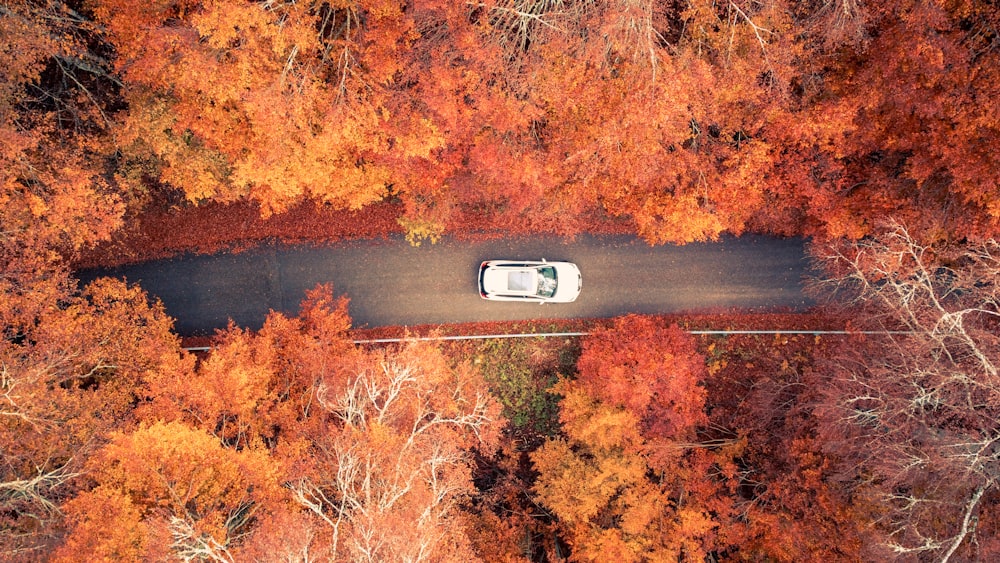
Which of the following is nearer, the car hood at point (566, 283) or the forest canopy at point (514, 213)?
the forest canopy at point (514, 213)

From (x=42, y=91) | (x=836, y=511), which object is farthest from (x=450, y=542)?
(x=42, y=91)

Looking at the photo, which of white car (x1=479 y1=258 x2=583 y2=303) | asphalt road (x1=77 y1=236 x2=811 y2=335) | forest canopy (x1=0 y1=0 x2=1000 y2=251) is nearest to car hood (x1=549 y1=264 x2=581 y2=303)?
white car (x1=479 y1=258 x2=583 y2=303)

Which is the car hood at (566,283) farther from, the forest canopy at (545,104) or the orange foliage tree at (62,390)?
the orange foliage tree at (62,390)

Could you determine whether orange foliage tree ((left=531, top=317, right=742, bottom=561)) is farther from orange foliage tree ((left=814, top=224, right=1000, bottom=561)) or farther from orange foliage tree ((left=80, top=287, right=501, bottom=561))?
orange foliage tree ((left=814, top=224, right=1000, bottom=561))

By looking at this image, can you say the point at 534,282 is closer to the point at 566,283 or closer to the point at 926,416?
the point at 566,283

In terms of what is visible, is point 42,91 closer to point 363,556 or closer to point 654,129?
point 363,556

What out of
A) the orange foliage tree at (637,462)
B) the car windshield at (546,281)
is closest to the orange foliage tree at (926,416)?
the orange foliage tree at (637,462)
